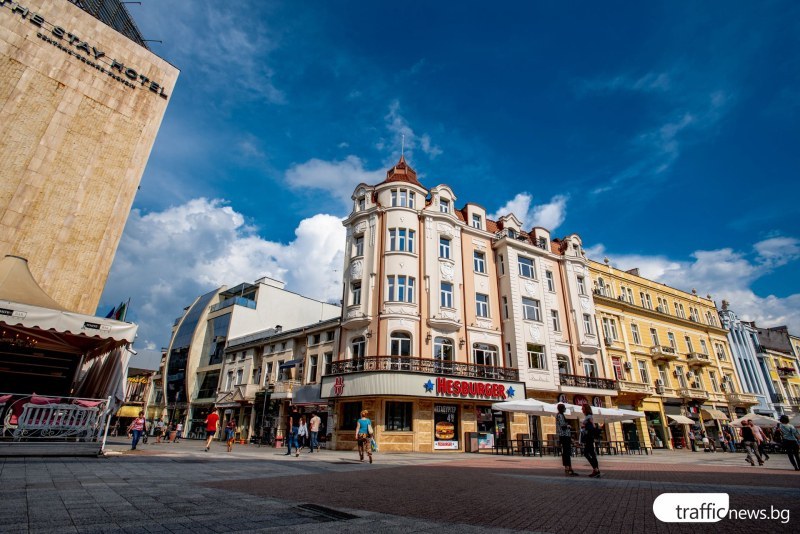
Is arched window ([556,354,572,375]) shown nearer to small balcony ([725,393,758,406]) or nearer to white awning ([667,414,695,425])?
white awning ([667,414,695,425])

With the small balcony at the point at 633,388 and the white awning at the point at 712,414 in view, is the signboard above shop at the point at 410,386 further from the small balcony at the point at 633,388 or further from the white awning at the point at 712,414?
the white awning at the point at 712,414

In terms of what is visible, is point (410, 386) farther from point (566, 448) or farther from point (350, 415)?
point (566, 448)

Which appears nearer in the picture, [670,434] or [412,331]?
[412,331]

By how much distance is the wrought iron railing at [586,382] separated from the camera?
27.9 metres

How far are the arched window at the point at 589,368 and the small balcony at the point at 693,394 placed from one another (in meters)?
11.4

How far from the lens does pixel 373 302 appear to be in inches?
973

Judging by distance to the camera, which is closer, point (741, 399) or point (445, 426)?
point (445, 426)

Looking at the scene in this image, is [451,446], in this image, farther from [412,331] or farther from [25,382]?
[25,382]

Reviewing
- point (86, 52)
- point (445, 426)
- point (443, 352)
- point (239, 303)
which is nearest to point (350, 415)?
point (445, 426)

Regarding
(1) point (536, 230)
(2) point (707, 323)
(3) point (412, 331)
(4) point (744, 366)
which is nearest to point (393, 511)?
(3) point (412, 331)

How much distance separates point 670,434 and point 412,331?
26.3 metres

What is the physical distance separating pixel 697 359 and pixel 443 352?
28884mm

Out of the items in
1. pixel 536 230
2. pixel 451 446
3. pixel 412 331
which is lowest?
pixel 451 446

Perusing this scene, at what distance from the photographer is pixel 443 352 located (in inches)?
975
